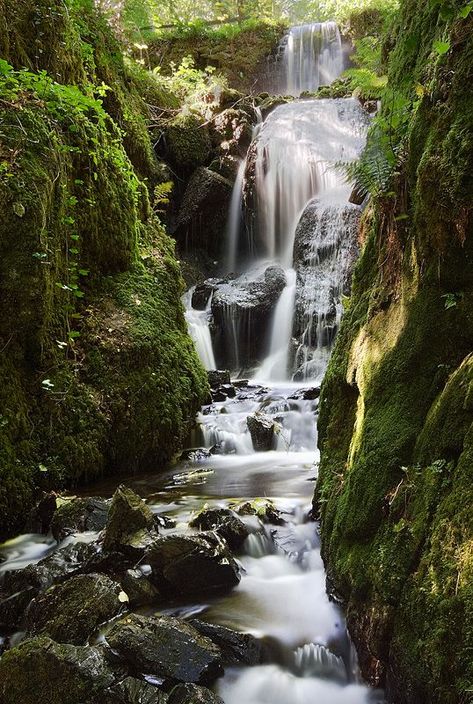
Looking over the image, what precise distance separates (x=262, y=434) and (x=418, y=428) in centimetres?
549

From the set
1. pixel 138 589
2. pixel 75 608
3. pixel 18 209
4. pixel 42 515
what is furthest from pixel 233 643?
pixel 18 209

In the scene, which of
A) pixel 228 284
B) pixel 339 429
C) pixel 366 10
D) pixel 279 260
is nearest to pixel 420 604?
pixel 339 429

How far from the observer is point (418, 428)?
9.05 ft

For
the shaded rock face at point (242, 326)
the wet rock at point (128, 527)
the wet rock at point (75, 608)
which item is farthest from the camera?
the shaded rock face at point (242, 326)

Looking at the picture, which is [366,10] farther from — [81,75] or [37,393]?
[37,393]

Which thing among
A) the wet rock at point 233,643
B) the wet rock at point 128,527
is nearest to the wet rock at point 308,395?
the wet rock at point 128,527

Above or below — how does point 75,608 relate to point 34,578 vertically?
above

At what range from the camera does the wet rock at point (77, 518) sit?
4.95m

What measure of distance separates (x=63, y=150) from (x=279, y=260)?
10232 mm

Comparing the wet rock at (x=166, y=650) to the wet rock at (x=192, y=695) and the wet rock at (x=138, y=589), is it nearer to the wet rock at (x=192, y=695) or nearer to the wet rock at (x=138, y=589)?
the wet rock at (x=192, y=695)

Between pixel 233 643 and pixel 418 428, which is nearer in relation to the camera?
pixel 418 428

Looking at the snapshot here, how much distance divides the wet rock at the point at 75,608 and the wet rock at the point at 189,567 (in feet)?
1.16

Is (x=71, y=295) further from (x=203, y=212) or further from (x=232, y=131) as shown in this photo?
(x=232, y=131)

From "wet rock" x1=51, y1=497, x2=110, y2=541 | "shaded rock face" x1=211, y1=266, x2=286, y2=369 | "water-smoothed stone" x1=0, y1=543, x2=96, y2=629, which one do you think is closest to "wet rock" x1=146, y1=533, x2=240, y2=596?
"water-smoothed stone" x1=0, y1=543, x2=96, y2=629
